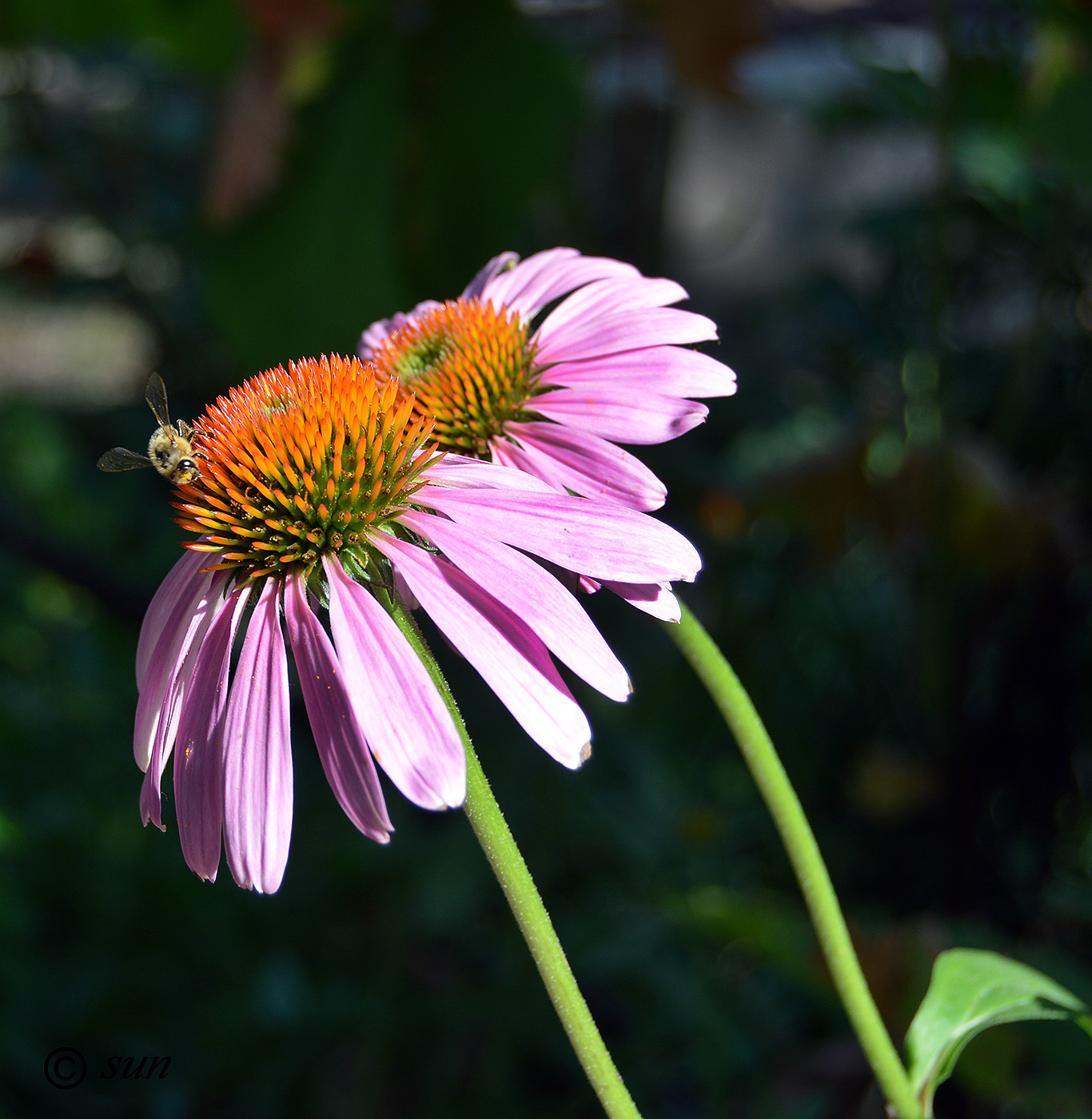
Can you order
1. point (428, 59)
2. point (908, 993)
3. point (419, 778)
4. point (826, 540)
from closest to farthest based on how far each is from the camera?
point (419, 778)
point (908, 993)
point (826, 540)
point (428, 59)

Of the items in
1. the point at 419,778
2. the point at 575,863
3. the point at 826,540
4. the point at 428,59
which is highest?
the point at 428,59

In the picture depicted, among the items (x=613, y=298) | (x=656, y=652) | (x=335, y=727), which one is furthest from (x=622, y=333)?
(x=656, y=652)

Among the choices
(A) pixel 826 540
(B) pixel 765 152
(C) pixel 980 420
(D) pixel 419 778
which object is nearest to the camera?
(D) pixel 419 778

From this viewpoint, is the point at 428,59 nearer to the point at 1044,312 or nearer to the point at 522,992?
the point at 1044,312

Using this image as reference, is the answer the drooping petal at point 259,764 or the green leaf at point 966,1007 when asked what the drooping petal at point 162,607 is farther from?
the green leaf at point 966,1007

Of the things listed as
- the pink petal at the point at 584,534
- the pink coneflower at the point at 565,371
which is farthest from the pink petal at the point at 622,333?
the pink petal at the point at 584,534

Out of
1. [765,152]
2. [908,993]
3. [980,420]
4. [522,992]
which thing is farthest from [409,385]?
[765,152]

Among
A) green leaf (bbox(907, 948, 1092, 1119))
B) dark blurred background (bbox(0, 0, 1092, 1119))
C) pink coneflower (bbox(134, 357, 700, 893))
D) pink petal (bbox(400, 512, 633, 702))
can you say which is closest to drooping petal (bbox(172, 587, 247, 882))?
pink coneflower (bbox(134, 357, 700, 893))
